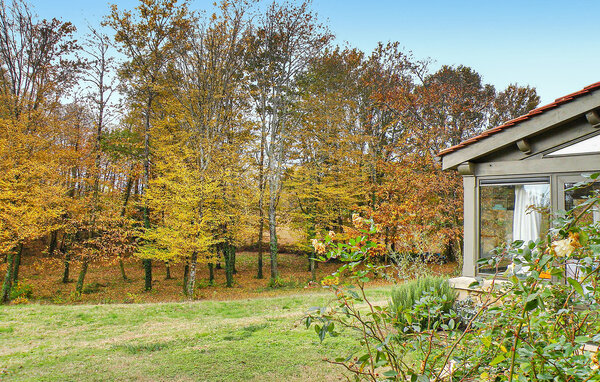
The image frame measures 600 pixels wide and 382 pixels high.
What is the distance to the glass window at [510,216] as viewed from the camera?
558 centimetres

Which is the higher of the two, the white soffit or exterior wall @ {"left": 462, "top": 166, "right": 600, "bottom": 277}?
the white soffit

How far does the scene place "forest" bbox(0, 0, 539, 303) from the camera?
1172cm

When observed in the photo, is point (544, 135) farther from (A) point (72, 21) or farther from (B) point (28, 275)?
(B) point (28, 275)

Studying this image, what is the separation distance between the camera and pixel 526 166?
559cm

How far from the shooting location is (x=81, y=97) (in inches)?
525

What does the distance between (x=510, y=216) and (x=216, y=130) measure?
10.5m

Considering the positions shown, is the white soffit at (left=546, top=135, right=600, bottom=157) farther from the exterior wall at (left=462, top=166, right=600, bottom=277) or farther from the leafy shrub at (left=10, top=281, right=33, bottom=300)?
the leafy shrub at (left=10, top=281, right=33, bottom=300)

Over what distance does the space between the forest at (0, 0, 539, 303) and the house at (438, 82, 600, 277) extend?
4.10 meters

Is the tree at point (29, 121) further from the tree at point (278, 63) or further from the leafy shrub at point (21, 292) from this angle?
the tree at point (278, 63)

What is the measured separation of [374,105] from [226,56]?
7.17 m

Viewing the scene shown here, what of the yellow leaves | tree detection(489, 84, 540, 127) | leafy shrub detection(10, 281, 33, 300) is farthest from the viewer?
tree detection(489, 84, 540, 127)

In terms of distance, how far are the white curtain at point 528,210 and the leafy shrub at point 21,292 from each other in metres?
14.6

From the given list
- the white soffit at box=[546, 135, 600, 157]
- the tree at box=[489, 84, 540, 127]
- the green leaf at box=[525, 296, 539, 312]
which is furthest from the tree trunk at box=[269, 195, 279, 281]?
the green leaf at box=[525, 296, 539, 312]

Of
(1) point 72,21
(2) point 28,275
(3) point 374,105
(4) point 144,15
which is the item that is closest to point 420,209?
(3) point 374,105
